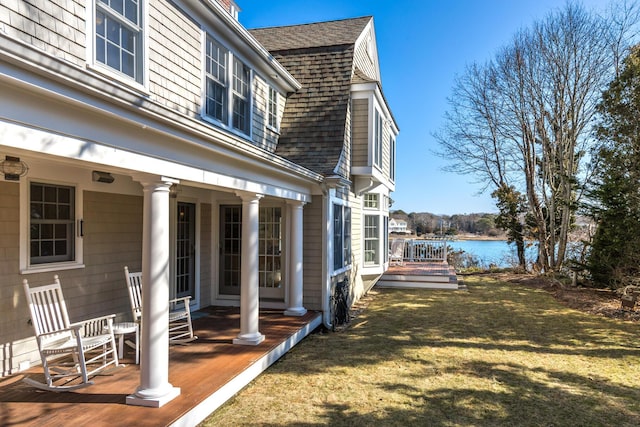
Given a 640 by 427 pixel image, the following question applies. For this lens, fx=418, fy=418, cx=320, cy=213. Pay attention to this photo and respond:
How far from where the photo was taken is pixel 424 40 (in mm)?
16391

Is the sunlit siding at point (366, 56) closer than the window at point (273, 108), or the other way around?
the window at point (273, 108)

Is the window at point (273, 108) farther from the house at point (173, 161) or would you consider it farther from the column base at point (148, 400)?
the column base at point (148, 400)

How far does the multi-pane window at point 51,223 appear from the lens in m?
4.65

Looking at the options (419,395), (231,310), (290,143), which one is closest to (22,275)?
(231,310)

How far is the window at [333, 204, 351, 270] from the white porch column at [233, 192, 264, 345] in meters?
3.14

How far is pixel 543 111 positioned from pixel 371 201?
7.73m

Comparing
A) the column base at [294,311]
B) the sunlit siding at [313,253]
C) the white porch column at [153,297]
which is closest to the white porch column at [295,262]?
the column base at [294,311]

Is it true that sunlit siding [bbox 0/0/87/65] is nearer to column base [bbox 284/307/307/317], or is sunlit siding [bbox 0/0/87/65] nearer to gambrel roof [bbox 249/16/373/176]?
gambrel roof [bbox 249/16/373/176]

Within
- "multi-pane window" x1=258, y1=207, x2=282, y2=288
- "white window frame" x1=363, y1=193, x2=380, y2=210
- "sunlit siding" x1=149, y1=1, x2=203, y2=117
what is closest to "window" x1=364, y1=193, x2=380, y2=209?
"white window frame" x1=363, y1=193, x2=380, y2=210

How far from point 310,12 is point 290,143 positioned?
1165 centimetres

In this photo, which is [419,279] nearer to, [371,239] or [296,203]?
[371,239]

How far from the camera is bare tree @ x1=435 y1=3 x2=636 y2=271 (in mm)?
13516

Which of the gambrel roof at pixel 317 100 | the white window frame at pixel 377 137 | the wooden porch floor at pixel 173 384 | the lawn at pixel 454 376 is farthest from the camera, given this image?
the white window frame at pixel 377 137

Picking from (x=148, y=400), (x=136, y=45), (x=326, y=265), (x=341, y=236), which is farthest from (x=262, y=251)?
(x=148, y=400)
